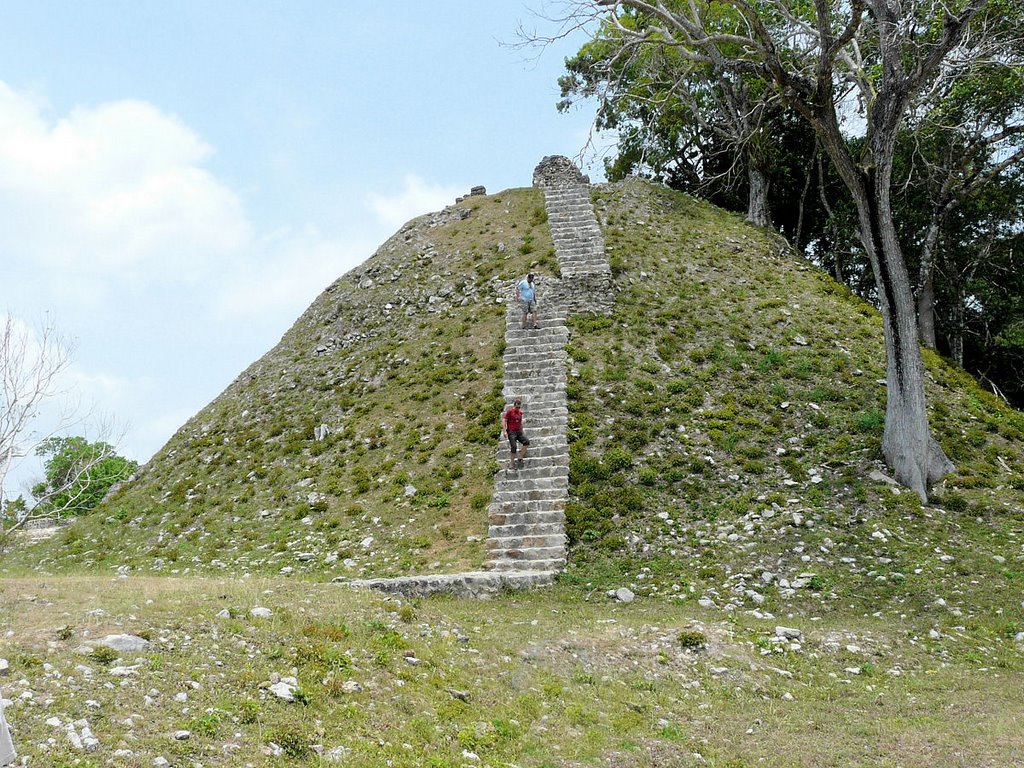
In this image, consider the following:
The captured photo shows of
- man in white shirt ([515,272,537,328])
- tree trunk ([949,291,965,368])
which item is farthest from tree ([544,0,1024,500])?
tree trunk ([949,291,965,368])

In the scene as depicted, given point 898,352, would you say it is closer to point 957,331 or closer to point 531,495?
point 531,495

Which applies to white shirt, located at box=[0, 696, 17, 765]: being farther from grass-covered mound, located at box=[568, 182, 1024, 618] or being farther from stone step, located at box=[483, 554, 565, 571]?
grass-covered mound, located at box=[568, 182, 1024, 618]

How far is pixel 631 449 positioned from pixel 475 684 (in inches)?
419

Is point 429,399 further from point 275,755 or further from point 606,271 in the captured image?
point 275,755

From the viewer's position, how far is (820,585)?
13.5 m

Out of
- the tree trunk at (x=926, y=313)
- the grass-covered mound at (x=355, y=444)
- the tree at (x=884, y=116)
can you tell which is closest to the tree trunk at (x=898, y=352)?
the tree at (x=884, y=116)

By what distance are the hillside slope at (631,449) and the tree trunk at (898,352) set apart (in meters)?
0.65

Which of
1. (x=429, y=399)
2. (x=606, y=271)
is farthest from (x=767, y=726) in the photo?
(x=606, y=271)

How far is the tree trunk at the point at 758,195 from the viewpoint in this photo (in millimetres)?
35188

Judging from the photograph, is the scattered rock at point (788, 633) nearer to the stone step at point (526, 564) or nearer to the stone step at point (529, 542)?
the stone step at point (526, 564)

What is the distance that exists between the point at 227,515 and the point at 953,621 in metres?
18.5

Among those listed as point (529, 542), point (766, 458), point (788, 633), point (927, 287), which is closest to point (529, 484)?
point (529, 542)

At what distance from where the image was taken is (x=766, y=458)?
59.0 feet

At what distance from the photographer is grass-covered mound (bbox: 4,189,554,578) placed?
1755 cm
